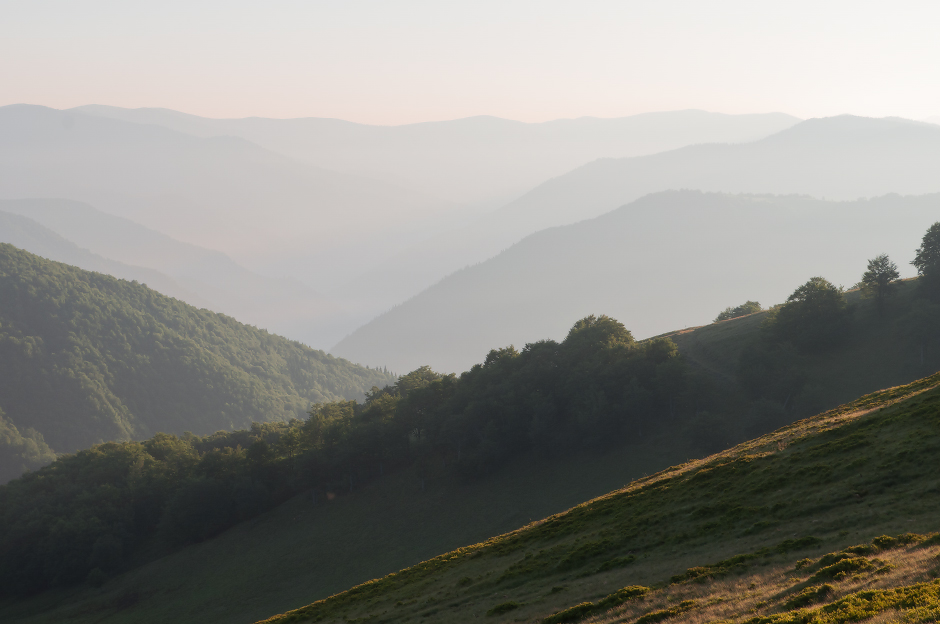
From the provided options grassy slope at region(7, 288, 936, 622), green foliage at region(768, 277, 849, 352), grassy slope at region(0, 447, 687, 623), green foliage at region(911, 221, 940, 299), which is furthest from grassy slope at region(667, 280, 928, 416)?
grassy slope at region(0, 447, 687, 623)

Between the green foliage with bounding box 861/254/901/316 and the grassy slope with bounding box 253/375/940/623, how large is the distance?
5082 cm

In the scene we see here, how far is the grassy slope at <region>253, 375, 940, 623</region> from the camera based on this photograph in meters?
22.4

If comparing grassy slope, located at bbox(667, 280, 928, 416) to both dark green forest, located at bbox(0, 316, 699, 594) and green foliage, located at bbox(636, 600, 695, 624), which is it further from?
green foliage, located at bbox(636, 600, 695, 624)

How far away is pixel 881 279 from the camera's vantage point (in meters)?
85.7

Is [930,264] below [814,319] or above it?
above

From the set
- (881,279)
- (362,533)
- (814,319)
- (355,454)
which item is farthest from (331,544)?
(881,279)

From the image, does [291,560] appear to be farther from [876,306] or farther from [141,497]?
[876,306]

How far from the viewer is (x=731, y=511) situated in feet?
103

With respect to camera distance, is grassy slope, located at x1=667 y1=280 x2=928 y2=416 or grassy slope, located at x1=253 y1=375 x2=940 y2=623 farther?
grassy slope, located at x1=667 y1=280 x2=928 y2=416

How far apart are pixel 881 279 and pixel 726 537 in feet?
251

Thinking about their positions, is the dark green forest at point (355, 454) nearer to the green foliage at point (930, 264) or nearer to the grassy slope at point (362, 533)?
the grassy slope at point (362, 533)

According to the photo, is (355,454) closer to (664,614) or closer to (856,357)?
(856,357)

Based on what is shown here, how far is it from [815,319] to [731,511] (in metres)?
65.9

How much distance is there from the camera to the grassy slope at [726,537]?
2236cm
